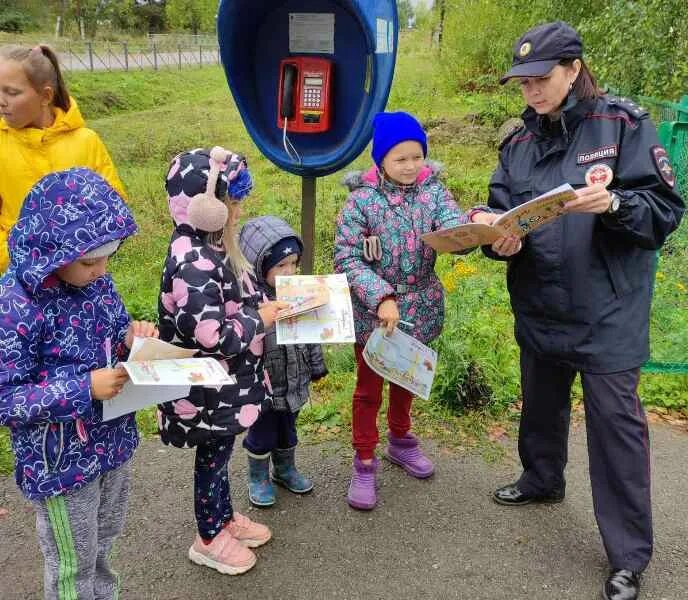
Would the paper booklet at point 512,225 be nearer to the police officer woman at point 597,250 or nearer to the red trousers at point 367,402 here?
the police officer woman at point 597,250

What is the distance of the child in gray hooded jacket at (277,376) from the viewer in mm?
2484

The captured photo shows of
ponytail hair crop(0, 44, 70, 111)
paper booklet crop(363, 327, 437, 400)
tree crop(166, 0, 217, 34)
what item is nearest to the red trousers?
paper booklet crop(363, 327, 437, 400)

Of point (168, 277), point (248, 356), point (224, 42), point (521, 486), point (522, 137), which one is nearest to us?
point (168, 277)

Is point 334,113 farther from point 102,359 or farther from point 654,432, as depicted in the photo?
point 654,432

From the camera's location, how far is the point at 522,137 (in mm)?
2492

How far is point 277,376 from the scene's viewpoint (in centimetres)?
262

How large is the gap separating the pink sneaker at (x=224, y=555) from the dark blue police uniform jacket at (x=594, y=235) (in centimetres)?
137

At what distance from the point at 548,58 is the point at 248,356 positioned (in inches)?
55.6

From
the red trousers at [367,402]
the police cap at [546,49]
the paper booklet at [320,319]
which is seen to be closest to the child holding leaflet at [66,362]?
the paper booklet at [320,319]

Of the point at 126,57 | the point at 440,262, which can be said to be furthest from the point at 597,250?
the point at 126,57

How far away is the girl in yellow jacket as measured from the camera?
2.69m

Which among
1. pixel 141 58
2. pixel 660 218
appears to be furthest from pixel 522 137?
pixel 141 58

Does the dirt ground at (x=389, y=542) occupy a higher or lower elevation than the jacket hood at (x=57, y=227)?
lower

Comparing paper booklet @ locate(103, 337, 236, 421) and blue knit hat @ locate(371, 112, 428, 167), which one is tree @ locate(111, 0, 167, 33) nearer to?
blue knit hat @ locate(371, 112, 428, 167)
